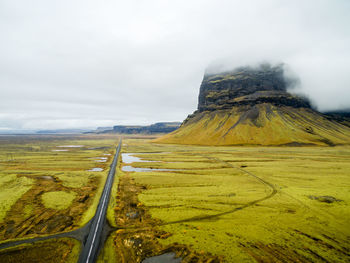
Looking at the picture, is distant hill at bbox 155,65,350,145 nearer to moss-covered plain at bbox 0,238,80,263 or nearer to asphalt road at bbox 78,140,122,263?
asphalt road at bbox 78,140,122,263

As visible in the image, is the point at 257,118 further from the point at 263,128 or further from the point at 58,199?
the point at 58,199

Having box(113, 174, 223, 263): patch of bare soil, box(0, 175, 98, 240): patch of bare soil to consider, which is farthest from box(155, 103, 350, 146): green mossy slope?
box(0, 175, 98, 240): patch of bare soil

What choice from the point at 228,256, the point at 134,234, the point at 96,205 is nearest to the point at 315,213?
the point at 228,256

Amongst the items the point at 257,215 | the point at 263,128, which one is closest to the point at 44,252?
the point at 257,215

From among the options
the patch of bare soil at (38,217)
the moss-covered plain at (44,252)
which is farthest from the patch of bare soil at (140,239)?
the patch of bare soil at (38,217)

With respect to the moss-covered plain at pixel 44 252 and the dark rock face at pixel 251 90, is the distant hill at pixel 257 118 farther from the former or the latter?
the moss-covered plain at pixel 44 252

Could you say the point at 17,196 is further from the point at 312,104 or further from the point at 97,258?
the point at 312,104
